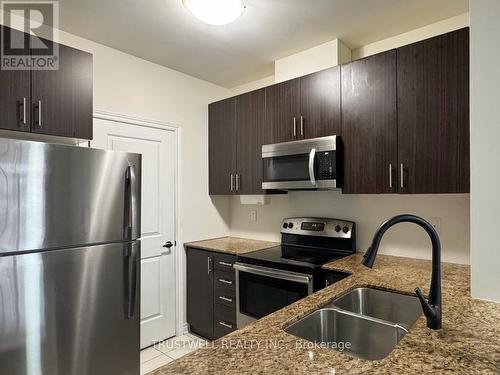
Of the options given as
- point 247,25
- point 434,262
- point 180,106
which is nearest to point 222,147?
point 180,106

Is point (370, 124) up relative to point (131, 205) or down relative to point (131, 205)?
up

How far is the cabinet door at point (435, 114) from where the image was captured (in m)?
1.73

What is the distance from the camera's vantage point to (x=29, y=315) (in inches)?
57.9

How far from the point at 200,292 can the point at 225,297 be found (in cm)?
34

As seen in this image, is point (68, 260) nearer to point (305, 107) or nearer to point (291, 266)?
point (291, 266)

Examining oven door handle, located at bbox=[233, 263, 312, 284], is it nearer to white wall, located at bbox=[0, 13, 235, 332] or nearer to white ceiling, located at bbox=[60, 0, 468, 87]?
white wall, located at bbox=[0, 13, 235, 332]

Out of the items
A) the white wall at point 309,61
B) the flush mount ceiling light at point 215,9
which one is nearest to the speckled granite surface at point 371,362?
the flush mount ceiling light at point 215,9

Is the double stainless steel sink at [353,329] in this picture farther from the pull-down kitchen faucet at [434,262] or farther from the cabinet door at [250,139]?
the cabinet door at [250,139]

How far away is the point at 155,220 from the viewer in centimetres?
279

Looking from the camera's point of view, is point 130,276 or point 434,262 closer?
point 434,262

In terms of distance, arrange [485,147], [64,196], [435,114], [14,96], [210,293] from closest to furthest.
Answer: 1. [485,147]
2. [64,196]
3. [14,96]
4. [435,114]
5. [210,293]

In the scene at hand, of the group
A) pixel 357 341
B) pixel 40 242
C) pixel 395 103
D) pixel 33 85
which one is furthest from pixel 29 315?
pixel 395 103

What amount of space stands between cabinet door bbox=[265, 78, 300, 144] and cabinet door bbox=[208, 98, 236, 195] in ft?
1.54

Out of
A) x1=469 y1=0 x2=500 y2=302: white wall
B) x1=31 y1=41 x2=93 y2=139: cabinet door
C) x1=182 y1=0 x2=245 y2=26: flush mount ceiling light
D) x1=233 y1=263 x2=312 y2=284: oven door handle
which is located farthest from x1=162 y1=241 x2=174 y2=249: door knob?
x1=469 y1=0 x2=500 y2=302: white wall
